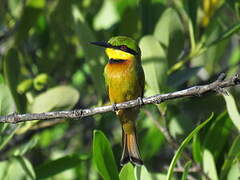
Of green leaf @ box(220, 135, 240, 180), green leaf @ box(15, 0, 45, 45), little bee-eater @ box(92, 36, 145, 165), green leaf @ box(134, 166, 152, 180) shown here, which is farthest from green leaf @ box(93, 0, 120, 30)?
green leaf @ box(134, 166, 152, 180)

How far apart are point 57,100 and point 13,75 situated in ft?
0.80

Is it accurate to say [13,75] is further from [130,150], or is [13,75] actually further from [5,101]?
[130,150]

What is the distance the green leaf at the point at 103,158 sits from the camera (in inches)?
80.9

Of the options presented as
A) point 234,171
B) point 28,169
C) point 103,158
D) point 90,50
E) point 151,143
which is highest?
point 90,50

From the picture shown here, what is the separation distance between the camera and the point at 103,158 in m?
2.09

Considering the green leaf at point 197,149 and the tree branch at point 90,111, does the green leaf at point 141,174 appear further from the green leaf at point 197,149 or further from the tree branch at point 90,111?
the green leaf at point 197,149

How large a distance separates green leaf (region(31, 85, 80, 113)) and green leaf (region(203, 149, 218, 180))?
24.7 inches

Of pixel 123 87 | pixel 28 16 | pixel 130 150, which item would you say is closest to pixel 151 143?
pixel 130 150

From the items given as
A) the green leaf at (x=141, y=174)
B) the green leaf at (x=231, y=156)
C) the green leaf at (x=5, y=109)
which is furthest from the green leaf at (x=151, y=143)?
the green leaf at (x=141, y=174)

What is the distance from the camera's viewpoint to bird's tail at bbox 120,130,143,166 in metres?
2.62

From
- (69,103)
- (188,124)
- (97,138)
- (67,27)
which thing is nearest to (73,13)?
(67,27)

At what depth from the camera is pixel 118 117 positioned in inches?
126

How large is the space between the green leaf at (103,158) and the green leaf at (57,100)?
1.83 ft

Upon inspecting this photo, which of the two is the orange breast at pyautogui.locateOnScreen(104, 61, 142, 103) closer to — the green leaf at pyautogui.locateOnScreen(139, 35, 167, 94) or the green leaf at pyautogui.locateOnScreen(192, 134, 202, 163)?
the green leaf at pyautogui.locateOnScreen(139, 35, 167, 94)
